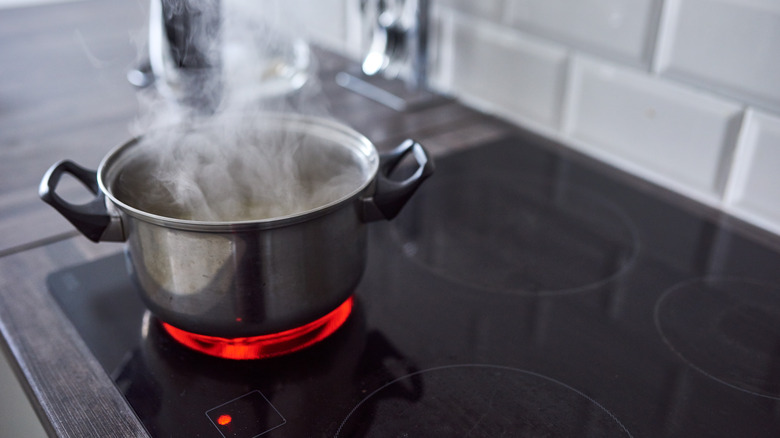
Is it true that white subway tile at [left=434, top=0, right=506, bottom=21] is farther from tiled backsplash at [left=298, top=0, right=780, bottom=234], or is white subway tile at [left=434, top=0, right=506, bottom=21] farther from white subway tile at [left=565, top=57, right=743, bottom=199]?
white subway tile at [left=565, top=57, right=743, bottom=199]

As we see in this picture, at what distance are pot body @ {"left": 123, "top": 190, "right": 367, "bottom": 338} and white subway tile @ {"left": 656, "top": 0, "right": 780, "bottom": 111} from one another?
0.47m

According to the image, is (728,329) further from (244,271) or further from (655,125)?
(244,271)

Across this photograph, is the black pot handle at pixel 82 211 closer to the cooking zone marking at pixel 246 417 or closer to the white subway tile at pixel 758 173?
the cooking zone marking at pixel 246 417

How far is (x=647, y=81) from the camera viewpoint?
0.88 m

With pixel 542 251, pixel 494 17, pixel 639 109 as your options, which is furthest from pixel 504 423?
pixel 494 17

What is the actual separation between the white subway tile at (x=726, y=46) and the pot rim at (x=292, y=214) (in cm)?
41

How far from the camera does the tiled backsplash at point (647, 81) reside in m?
0.78

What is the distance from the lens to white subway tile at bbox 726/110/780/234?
0.78m

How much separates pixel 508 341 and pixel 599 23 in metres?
0.46

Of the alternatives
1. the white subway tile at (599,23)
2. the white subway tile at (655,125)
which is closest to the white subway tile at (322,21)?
the white subway tile at (599,23)

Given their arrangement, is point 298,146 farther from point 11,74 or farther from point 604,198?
point 11,74

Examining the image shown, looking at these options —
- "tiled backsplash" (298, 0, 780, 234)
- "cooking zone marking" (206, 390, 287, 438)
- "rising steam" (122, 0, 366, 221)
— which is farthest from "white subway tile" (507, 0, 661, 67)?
"cooking zone marking" (206, 390, 287, 438)

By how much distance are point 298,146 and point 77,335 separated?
265 millimetres

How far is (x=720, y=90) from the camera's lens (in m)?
0.81
